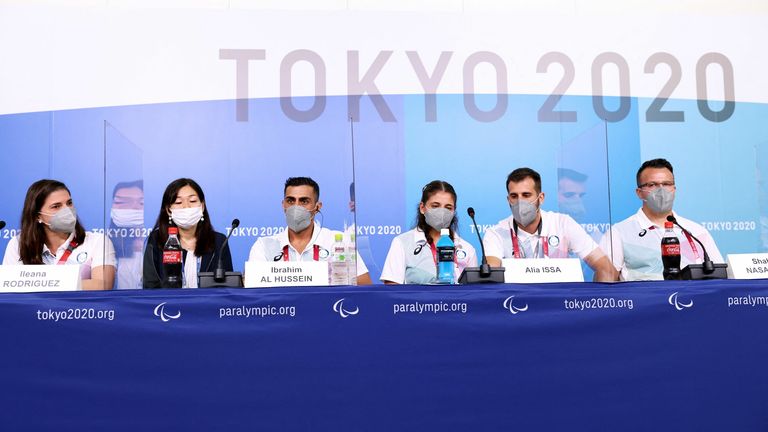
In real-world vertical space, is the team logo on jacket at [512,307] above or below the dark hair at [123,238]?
below

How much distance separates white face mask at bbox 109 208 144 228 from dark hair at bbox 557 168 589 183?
6.23 feet

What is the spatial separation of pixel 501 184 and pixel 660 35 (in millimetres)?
1358

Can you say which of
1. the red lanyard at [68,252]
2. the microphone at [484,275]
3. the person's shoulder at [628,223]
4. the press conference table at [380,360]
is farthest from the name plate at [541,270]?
the red lanyard at [68,252]

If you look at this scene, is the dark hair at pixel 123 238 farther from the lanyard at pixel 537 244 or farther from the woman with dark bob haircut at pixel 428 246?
the lanyard at pixel 537 244

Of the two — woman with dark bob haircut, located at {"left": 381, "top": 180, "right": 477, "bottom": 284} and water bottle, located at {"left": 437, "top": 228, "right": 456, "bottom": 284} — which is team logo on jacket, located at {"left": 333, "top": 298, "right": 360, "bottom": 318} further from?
woman with dark bob haircut, located at {"left": 381, "top": 180, "right": 477, "bottom": 284}

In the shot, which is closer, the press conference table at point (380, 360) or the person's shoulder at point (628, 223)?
the press conference table at point (380, 360)

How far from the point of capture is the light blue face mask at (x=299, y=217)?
362cm

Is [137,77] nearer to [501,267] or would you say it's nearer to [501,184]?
[501,184]

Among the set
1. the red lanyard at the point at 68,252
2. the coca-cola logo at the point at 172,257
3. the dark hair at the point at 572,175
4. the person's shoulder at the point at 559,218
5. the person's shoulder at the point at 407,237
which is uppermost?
the dark hair at the point at 572,175

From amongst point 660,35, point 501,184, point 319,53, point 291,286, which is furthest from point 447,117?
point 291,286

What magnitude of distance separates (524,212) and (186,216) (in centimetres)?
157

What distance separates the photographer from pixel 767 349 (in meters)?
2.18

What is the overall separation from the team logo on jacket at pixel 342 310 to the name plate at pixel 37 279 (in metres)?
0.85

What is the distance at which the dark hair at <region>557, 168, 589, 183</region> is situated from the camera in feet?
10.7
